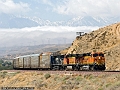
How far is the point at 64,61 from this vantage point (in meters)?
60.6

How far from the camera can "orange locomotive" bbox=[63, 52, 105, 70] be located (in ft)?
181

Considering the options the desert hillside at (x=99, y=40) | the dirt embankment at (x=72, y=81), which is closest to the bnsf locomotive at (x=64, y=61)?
the dirt embankment at (x=72, y=81)

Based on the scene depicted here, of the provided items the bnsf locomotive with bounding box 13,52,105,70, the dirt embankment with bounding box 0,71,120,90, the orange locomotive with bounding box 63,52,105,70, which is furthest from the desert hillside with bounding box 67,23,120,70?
the dirt embankment with bounding box 0,71,120,90

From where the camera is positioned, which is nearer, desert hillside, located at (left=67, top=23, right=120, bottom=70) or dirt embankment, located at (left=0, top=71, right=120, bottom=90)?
dirt embankment, located at (left=0, top=71, right=120, bottom=90)

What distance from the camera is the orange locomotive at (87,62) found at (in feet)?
181

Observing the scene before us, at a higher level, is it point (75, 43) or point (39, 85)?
point (75, 43)

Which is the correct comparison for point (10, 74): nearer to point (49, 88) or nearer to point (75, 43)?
point (49, 88)

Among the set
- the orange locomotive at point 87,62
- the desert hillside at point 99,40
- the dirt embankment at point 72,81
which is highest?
the desert hillside at point 99,40

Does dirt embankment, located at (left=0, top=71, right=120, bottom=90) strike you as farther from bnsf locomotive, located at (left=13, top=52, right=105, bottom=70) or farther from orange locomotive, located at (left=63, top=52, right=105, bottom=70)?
bnsf locomotive, located at (left=13, top=52, right=105, bottom=70)

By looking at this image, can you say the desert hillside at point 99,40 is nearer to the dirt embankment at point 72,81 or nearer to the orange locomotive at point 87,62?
the orange locomotive at point 87,62

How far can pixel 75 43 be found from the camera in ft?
316

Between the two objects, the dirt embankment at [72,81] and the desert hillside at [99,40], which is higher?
the desert hillside at [99,40]

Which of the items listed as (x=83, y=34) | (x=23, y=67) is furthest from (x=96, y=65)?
(x=83, y=34)

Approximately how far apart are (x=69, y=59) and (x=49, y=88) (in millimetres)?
17823
